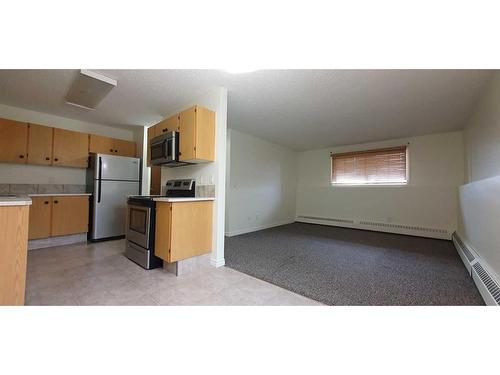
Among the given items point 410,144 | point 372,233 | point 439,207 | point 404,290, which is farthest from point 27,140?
point 439,207

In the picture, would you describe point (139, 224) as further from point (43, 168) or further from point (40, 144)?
point (43, 168)

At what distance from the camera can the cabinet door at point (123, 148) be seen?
3.77 m

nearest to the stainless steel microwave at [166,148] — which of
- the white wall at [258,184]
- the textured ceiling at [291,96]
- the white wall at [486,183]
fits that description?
the textured ceiling at [291,96]

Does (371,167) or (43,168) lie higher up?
(371,167)

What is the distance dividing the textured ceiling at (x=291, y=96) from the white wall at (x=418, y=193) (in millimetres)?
433

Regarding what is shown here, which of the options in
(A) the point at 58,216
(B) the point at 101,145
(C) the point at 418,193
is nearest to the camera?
(A) the point at 58,216

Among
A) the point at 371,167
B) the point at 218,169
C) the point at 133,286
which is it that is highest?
the point at 371,167

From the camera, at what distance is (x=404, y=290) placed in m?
1.78

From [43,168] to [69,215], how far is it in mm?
974

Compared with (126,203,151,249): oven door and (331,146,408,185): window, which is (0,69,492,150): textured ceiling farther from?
(126,203,151,249): oven door

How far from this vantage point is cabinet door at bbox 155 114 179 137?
101 inches

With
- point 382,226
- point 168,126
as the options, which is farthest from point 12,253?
point 382,226

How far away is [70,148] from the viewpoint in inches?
131

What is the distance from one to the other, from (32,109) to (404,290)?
533 cm
